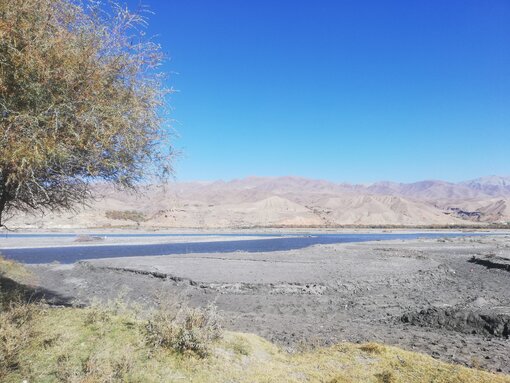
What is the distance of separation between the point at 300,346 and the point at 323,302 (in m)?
6.84

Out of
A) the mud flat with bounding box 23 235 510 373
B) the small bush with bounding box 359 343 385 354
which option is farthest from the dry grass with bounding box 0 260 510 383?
the mud flat with bounding box 23 235 510 373

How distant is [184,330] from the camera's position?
736 centimetres

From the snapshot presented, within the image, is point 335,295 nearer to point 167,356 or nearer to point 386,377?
point 386,377

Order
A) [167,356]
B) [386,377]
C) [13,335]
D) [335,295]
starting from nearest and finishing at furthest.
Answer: [13,335] → [167,356] → [386,377] → [335,295]

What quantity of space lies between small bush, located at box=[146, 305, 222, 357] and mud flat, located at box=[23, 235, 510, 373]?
2.14 feet

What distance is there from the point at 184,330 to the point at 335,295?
11.7 metres

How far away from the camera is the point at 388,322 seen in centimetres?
1362

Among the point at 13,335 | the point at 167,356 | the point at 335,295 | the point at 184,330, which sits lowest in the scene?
the point at 335,295

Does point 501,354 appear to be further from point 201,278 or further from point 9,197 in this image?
point 201,278

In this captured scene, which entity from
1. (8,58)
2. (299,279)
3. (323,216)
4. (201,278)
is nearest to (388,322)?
(299,279)

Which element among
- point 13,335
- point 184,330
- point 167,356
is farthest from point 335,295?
point 13,335

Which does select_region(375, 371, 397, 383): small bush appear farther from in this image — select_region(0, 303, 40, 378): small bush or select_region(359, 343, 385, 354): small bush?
select_region(0, 303, 40, 378): small bush

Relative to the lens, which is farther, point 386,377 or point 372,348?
point 372,348

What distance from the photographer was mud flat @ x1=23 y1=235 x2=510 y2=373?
36.3 feet
